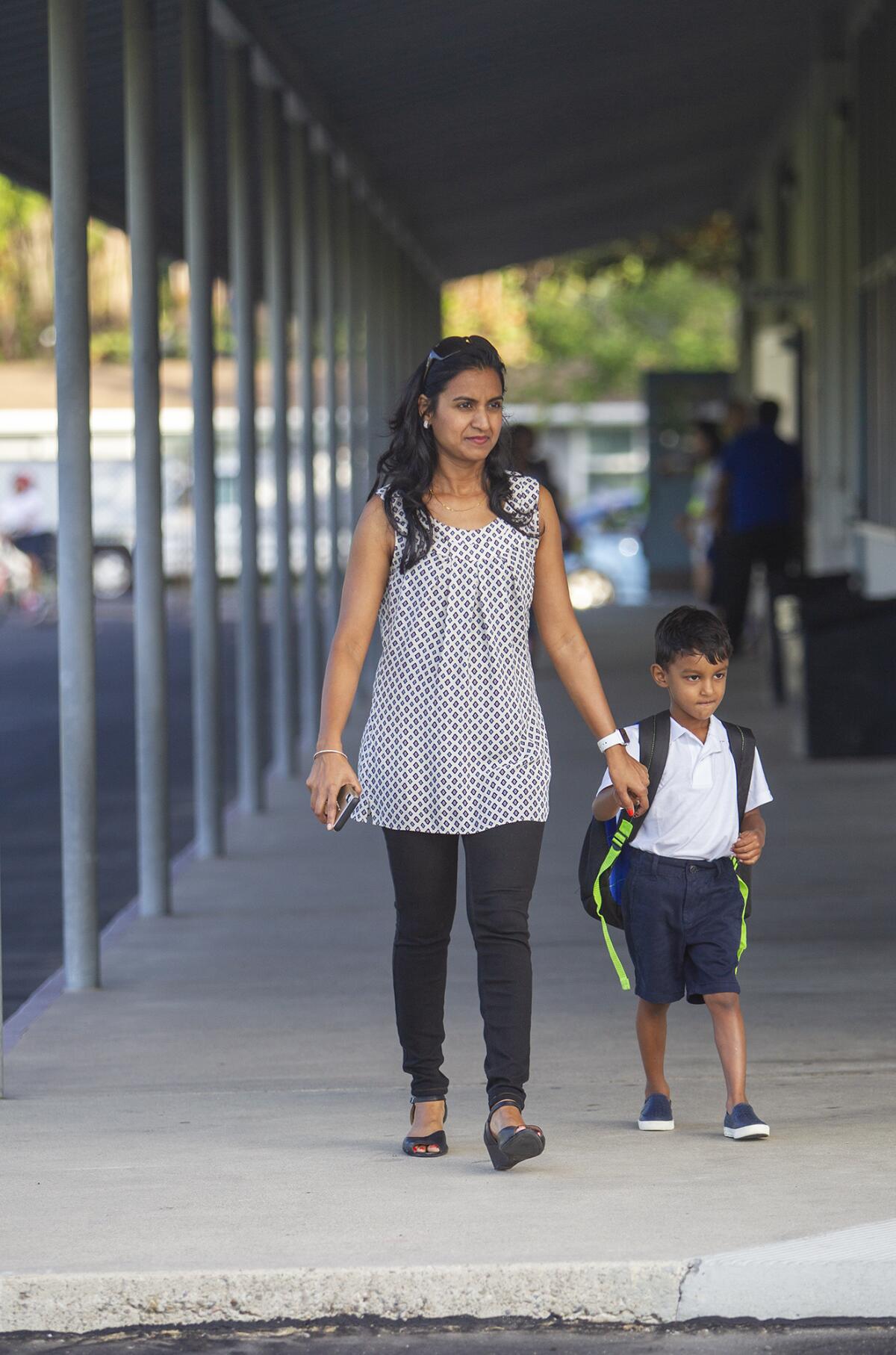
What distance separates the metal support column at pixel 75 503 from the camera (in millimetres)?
7152

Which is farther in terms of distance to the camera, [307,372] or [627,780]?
[307,372]

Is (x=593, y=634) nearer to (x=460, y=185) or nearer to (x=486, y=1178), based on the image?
(x=460, y=185)

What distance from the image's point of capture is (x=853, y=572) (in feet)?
57.9

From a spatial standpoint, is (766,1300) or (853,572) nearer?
(766,1300)

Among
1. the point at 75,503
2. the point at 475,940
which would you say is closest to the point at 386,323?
the point at 75,503

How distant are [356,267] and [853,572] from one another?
4565 millimetres

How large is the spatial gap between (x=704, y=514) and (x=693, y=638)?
19194mm

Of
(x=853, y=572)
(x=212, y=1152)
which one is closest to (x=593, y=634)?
(x=853, y=572)

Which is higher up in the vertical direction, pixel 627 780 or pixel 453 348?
pixel 453 348

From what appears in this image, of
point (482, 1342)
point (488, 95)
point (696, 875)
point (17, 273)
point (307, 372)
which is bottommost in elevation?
point (482, 1342)

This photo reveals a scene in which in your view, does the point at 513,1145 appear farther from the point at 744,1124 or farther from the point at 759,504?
the point at 759,504

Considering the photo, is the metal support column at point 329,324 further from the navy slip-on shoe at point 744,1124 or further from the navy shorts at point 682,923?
the navy slip-on shoe at point 744,1124

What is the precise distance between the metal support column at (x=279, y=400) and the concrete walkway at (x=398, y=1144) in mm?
4108

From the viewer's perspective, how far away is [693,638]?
501 centimetres
